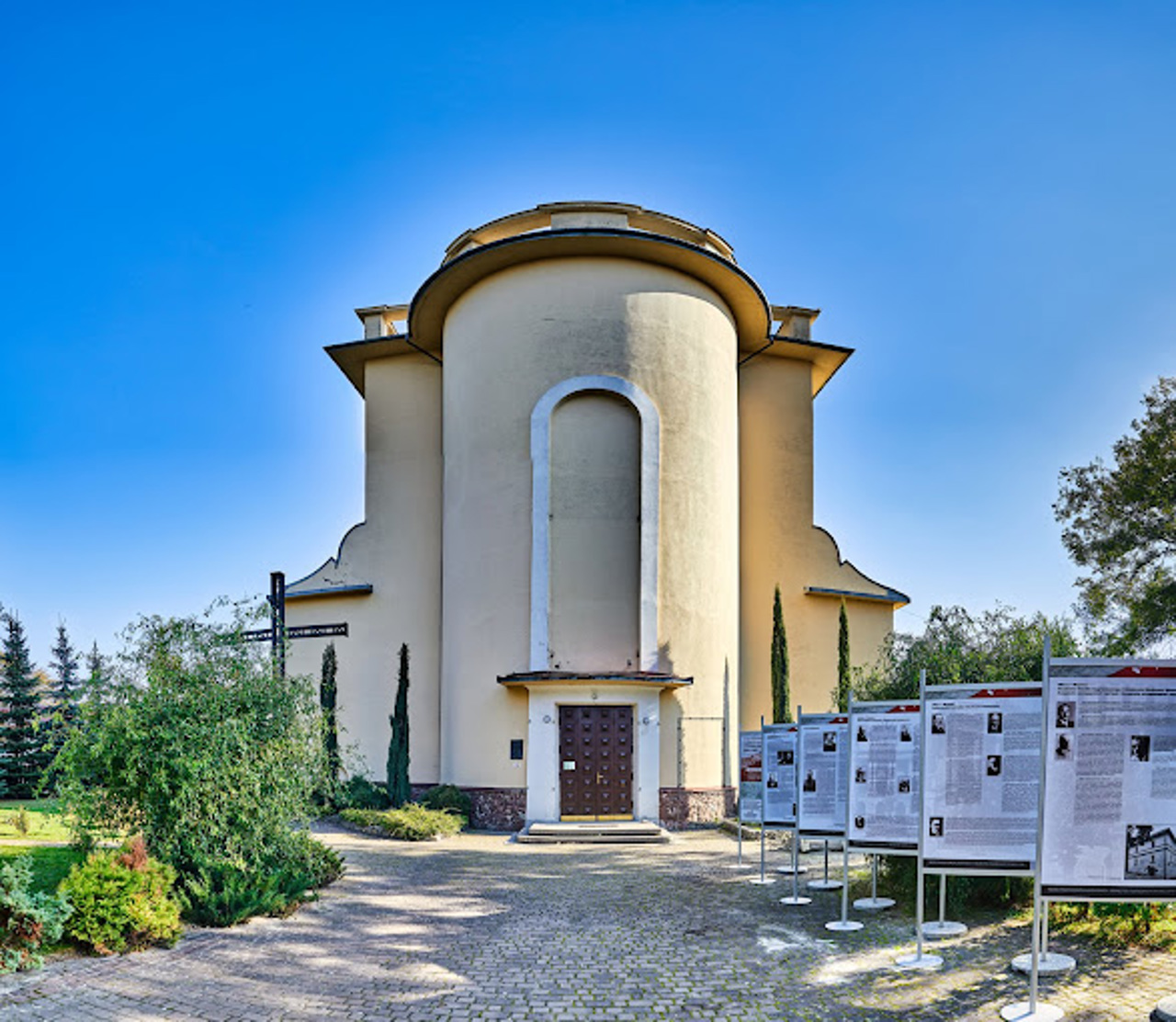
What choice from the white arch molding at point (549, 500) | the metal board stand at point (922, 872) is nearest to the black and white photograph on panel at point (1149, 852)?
the metal board stand at point (922, 872)

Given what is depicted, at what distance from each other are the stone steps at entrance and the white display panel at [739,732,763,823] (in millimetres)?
4456

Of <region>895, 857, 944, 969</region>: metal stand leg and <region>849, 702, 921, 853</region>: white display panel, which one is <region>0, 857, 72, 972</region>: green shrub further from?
<region>849, 702, 921, 853</region>: white display panel

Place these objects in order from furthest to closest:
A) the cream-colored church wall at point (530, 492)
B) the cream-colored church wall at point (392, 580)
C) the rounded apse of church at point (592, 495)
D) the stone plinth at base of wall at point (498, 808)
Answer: the cream-colored church wall at point (392, 580)
the cream-colored church wall at point (530, 492)
the rounded apse of church at point (592, 495)
the stone plinth at base of wall at point (498, 808)

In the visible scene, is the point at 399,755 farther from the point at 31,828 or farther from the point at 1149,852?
the point at 1149,852

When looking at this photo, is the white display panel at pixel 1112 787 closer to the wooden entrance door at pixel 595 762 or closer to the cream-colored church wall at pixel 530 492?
the wooden entrance door at pixel 595 762

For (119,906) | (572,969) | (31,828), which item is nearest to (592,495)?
(31,828)

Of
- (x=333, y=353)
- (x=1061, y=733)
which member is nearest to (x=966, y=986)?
(x=1061, y=733)

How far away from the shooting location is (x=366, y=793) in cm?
2330

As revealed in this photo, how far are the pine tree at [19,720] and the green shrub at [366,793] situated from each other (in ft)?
40.1

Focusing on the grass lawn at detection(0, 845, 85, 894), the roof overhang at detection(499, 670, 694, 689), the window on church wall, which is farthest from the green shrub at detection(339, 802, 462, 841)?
the grass lawn at detection(0, 845, 85, 894)

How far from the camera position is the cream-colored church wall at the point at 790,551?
2645cm

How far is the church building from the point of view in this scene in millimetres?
20984

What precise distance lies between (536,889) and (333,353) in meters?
19.5

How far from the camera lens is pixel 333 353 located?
28344 mm
